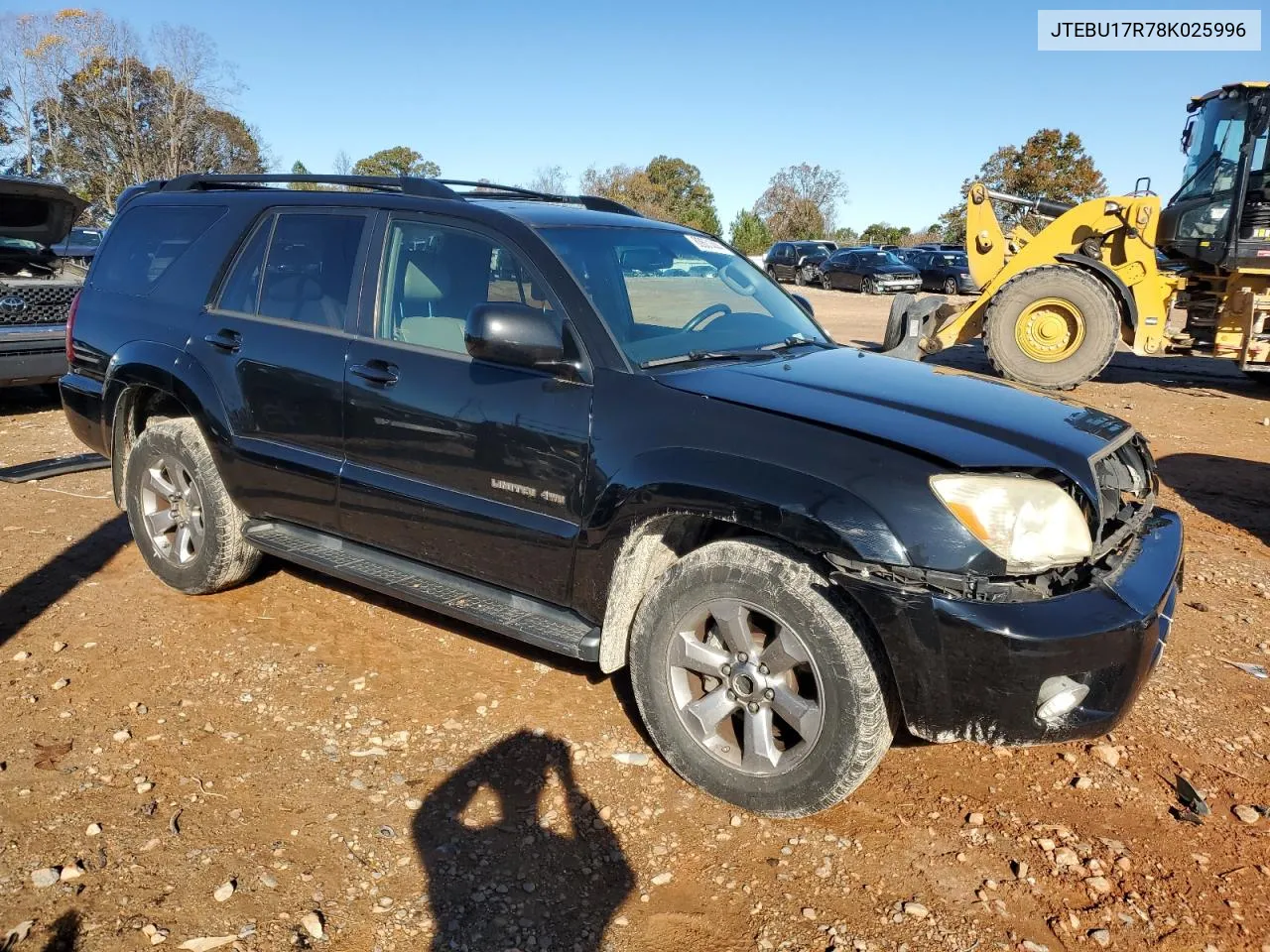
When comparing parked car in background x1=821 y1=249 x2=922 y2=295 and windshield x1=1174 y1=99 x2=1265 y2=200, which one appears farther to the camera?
parked car in background x1=821 y1=249 x2=922 y2=295

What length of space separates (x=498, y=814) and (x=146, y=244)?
3.47 m

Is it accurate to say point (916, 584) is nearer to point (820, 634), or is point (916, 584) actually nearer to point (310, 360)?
point (820, 634)

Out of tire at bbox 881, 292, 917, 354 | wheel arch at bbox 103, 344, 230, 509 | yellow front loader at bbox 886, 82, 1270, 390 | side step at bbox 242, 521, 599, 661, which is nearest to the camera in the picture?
side step at bbox 242, 521, 599, 661

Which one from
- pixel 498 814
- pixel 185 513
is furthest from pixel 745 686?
pixel 185 513

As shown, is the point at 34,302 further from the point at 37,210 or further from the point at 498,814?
the point at 498,814

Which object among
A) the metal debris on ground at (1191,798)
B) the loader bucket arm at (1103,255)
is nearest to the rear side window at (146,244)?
the metal debris on ground at (1191,798)

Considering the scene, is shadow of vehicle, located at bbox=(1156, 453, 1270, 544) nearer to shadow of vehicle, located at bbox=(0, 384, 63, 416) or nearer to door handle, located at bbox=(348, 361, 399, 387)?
door handle, located at bbox=(348, 361, 399, 387)

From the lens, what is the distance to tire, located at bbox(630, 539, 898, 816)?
261cm

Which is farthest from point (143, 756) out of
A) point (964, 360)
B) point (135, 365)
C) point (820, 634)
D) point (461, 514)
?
point (964, 360)

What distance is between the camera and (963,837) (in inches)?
110

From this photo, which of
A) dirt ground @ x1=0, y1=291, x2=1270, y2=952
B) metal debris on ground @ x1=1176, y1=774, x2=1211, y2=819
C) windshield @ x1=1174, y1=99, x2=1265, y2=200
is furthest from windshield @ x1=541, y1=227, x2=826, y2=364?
windshield @ x1=1174, y1=99, x2=1265, y2=200

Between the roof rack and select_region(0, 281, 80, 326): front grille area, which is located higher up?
the roof rack

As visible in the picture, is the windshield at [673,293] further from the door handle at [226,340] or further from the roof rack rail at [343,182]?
the door handle at [226,340]

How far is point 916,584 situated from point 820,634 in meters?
0.31
